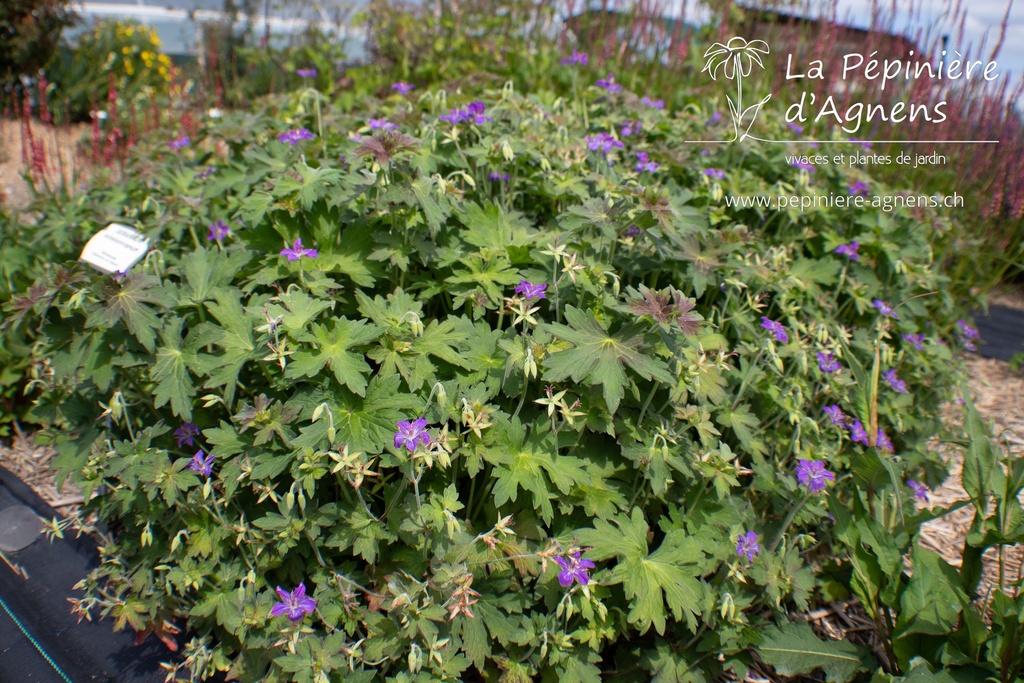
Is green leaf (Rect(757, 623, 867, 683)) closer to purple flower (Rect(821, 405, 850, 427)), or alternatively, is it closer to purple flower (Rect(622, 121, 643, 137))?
purple flower (Rect(821, 405, 850, 427))

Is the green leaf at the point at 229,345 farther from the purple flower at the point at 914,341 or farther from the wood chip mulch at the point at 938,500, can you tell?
the purple flower at the point at 914,341

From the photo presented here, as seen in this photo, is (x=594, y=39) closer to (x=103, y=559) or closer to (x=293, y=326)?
(x=293, y=326)

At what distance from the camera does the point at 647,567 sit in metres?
1.71

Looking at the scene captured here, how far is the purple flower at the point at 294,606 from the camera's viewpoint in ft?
4.99

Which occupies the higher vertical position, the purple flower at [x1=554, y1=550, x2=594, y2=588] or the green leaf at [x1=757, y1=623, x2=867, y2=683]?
the purple flower at [x1=554, y1=550, x2=594, y2=588]

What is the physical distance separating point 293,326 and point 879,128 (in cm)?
454

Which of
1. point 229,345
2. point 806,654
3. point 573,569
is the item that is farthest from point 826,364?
point 229,345

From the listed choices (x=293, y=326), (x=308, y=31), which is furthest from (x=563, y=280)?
(x=308, y=31)

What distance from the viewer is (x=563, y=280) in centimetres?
197

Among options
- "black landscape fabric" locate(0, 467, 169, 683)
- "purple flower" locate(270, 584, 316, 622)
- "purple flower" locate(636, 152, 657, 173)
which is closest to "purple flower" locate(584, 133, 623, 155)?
"purple flower" locate(636, 152, 657, 173)

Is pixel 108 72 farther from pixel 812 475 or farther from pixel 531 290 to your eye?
pixel 812 475

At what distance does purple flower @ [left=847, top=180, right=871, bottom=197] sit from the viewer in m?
2.92

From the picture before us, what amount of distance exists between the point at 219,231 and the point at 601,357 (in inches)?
59.1

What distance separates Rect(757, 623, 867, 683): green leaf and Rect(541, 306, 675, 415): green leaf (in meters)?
0.88
